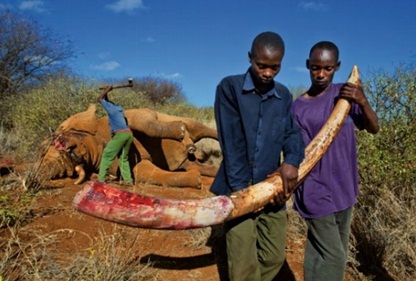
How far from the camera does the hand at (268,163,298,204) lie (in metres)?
2.43

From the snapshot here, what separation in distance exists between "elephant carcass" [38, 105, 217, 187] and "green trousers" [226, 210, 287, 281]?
443 centimetres

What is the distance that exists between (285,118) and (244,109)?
29 centimetres

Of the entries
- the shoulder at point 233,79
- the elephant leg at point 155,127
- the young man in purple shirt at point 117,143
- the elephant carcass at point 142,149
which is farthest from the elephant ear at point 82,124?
the shoulder at point 233,79

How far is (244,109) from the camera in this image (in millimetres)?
2590

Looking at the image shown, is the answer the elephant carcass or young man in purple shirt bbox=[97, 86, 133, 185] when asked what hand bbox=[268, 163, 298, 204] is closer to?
the elephant carcass

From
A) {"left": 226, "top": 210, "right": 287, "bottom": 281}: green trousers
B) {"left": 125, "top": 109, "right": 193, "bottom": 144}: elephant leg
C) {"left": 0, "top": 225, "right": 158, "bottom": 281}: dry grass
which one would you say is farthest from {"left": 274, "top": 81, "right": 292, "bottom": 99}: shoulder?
{"left": 125, "top": 109, "right": 193, "bottom": 144}: elephant leg

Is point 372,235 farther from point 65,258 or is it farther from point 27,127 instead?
point 27,127

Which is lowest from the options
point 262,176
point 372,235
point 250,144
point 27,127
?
point 27,127

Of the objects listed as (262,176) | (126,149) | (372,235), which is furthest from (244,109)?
(126,149)

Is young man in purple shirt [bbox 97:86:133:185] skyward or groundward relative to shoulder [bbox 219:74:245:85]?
groundward

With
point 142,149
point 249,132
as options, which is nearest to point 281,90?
point 249,132

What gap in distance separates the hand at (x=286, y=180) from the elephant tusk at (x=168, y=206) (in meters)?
0.03

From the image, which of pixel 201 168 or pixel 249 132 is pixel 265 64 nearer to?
pixel 249 132

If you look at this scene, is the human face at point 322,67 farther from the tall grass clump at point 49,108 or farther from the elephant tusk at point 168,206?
the tall grass clump at point 49,108
